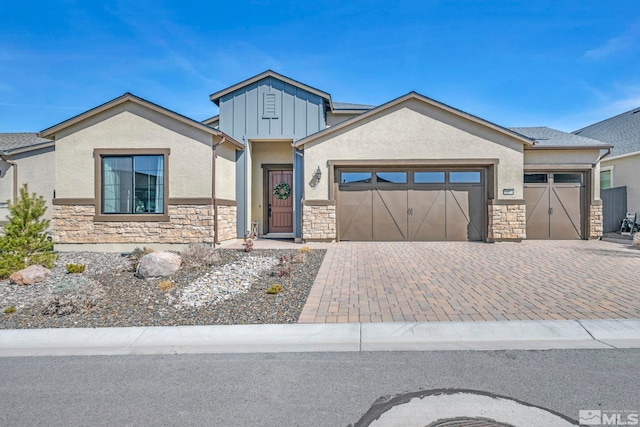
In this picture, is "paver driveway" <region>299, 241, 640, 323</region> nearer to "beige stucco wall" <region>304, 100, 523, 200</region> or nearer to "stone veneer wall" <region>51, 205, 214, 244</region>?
"beige stucco wall" <region>304, 100, 523, 200</region>

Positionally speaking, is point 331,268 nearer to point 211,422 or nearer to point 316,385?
point 316,385

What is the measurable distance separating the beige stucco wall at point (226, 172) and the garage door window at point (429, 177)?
21.9 feet

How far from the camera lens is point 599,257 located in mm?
9508

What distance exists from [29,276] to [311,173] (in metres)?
8.26

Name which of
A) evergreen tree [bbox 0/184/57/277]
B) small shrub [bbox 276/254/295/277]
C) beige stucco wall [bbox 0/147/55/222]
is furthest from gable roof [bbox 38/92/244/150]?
small shrub [bbox 276/254/295/277]

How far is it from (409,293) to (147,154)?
30.7ft

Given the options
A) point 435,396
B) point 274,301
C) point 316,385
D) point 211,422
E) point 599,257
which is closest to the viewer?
point 211,422

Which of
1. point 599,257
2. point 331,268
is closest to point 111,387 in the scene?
point 331,268

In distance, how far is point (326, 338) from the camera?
4.45 metres

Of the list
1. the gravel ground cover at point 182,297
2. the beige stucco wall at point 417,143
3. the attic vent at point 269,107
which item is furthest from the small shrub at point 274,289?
the attic vent at point 269,107

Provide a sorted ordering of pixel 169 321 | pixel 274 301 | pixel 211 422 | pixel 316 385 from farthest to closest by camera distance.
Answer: pixel 274 301, pixel 169 321, pixel 316 385, pixel 211 422

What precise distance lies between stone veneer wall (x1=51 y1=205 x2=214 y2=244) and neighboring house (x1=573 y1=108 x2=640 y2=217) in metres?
17.3

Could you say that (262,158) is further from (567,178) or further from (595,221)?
(595,221)

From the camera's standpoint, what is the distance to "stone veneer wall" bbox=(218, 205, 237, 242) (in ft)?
38.9
